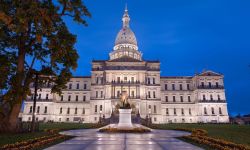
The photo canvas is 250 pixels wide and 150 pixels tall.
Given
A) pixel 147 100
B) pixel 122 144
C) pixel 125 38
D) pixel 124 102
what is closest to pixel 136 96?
pixel 147 100

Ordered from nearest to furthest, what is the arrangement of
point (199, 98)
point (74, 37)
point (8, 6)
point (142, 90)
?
point (8, 6)
point (74, 37)
point (142, 90)
point (199, 98)

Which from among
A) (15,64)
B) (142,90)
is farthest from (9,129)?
(142,90)

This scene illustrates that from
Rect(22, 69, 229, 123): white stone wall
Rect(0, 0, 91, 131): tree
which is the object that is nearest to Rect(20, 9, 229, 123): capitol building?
Rect(22, 69, 229, 123): white stone wall

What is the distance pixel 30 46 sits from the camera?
742 inches

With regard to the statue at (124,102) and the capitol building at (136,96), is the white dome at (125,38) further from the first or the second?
the statue at (124,102)

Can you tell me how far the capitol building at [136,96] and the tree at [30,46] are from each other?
44410mm

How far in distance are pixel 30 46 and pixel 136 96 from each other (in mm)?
48866

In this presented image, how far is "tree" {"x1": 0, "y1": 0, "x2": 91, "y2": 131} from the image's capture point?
15.0 metres

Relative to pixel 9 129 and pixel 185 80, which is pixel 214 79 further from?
pixel 9 129

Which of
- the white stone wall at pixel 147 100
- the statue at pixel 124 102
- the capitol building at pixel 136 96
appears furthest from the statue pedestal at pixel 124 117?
the white stone wall at pixel 147 100

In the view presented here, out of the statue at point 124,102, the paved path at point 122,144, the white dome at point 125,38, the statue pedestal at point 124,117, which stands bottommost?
the paved path at point 122,144

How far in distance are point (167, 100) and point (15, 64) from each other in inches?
2608

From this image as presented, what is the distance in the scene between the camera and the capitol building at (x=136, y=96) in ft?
220

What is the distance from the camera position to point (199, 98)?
75.2 metres
